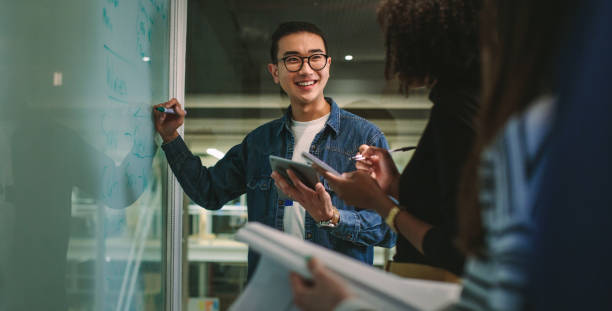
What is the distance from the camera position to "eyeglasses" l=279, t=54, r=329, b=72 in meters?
1.77

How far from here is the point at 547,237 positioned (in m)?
0.41

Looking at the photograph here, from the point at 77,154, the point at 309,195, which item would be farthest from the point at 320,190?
the point at 77,154

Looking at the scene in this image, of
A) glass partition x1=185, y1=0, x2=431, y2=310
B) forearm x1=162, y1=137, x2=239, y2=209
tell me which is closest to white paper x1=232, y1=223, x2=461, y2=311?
forearm x1=162, y1=137, x2=239, y2=209

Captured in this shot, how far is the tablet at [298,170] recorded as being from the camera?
1.24m

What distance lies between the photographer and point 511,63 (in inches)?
17.9

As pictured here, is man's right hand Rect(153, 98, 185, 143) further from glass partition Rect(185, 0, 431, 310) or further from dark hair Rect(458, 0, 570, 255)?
dark hair Rect(458, 0, 570, 255)

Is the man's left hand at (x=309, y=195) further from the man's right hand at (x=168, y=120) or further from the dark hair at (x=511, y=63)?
the dark hair at (x=511, y=63)

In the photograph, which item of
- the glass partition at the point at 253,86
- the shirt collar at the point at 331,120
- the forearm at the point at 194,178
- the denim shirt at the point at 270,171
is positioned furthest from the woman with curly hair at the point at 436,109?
the glass partition at the point at 253,86

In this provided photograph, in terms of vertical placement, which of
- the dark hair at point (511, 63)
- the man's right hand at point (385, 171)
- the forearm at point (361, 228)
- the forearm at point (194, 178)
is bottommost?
the forearm at point (361, 228)

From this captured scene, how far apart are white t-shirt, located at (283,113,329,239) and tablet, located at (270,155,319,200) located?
0.34m

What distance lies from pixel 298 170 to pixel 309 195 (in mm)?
137

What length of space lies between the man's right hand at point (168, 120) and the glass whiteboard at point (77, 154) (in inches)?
1.9

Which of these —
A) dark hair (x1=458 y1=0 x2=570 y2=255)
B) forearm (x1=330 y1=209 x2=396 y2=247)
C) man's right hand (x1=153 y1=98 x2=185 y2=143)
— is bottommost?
forearm (x1=330 y1=209 x2=396 y2=247)

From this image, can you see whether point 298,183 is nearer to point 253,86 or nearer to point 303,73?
point 303,73
